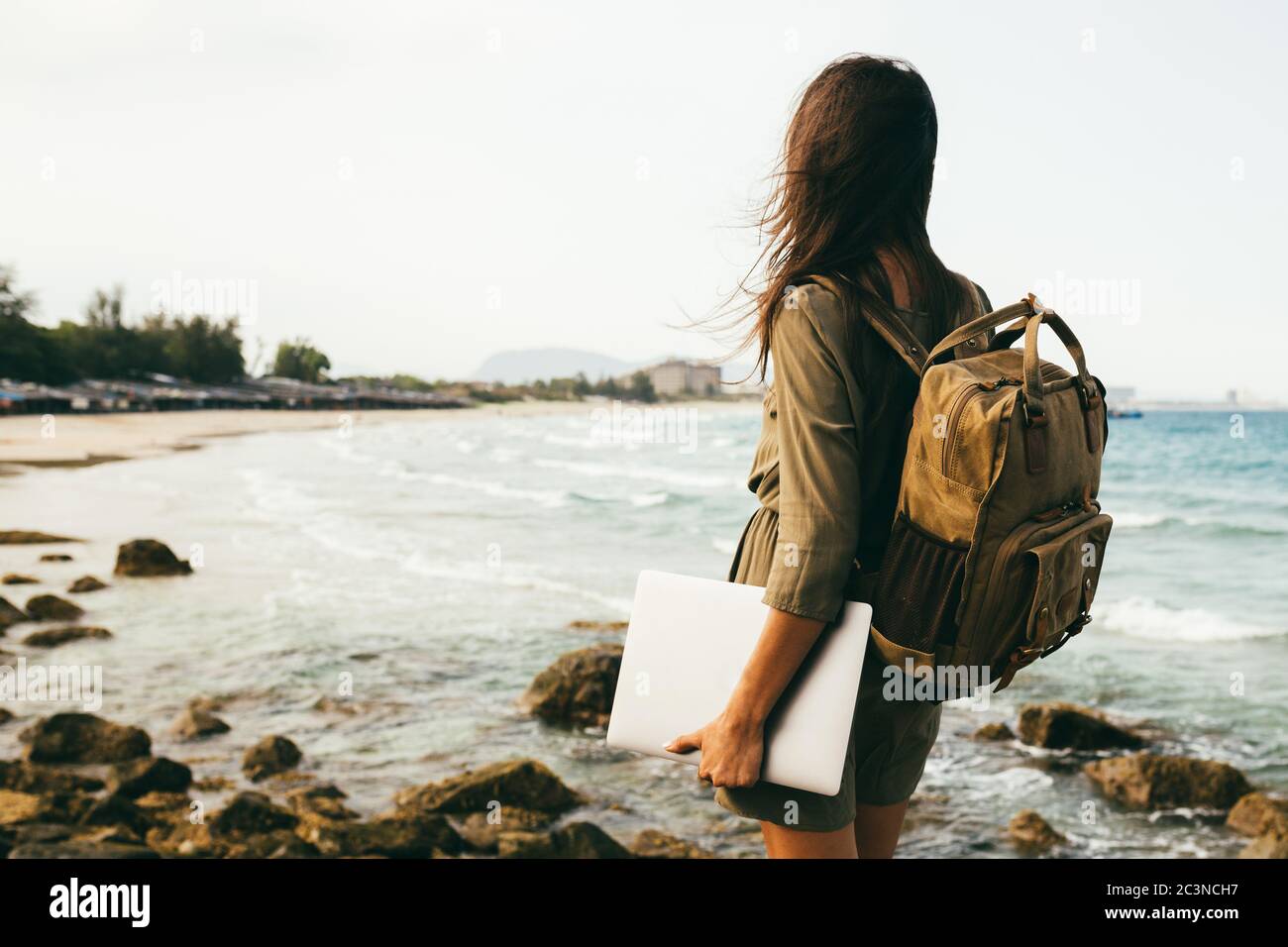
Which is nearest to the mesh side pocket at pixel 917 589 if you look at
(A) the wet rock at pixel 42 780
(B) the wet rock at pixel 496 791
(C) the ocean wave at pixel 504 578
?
(B) the wet rock at pixel 496 791

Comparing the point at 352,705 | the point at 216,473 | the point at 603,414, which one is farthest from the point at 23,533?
the point at 603,414

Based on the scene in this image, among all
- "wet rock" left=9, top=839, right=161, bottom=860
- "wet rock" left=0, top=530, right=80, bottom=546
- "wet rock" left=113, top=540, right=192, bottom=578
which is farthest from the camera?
"wet rock" left=0, top=530, right=80, bottom=546

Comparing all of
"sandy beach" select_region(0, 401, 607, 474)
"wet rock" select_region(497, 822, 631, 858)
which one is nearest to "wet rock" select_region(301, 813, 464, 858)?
"wet rock" select_region(497, 822, 631, 858)

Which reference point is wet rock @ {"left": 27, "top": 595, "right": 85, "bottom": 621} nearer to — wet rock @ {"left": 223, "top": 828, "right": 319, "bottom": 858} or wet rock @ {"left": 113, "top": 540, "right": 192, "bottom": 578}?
wet rock @ {"left": 113, "top": 540, "right": 192, "bottom": 578}

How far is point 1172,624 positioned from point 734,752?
1427 cm

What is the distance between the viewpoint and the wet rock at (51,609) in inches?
403

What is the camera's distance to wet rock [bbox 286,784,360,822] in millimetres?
5938

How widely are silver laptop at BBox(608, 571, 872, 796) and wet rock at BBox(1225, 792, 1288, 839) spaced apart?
614cm
